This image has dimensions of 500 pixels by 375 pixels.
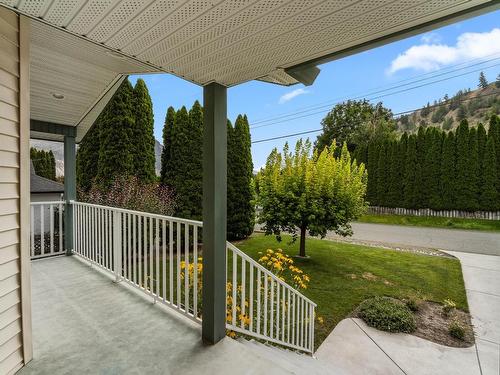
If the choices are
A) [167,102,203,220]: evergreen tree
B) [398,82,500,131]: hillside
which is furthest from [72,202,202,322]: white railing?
[398,82,500,131]: hillside

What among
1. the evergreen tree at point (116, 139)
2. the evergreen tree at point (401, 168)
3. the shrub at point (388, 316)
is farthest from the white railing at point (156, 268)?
the evergreen tree at point (401, 168)

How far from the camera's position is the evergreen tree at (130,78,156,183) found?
7562 millimetres

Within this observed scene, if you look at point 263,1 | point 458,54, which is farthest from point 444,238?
point 263,1

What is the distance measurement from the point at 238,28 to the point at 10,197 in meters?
1.68

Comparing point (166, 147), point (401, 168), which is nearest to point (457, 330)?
point (166, 147)

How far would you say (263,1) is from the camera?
1189mm

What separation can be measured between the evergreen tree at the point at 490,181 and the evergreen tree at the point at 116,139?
13434mm

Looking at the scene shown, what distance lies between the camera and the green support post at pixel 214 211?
207 centimetres

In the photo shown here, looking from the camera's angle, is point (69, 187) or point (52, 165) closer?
point (69, 187)

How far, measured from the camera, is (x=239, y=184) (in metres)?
8.25

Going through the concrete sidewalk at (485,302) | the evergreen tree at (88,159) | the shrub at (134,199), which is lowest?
the concrete sidewalk at (485,302)

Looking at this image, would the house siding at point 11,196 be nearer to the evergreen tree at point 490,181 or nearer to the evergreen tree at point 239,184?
the evergreen tree at point 239,184

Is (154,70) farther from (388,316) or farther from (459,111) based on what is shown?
(459,111)

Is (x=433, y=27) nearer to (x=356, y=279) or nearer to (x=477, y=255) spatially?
(x=356, y=279)
